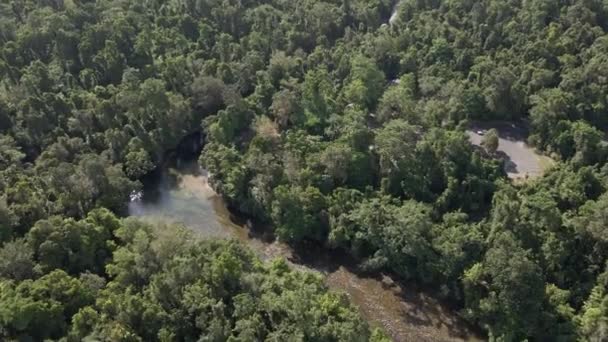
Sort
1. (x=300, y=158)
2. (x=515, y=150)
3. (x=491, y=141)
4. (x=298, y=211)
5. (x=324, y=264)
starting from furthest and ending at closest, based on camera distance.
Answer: (x=515, y=150), (x=491, y=141), (x=300, y=158), (x=324, y=264), (x=298, y=211)

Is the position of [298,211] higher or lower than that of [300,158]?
lower

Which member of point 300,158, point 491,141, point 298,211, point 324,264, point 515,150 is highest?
point 491,141

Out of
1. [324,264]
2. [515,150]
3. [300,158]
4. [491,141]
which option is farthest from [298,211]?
[515,150]

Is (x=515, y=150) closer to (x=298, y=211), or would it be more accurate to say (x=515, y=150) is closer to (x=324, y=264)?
(x=324, y=264)

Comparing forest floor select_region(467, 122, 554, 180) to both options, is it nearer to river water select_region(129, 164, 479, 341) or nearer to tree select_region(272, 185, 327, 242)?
river water select_region(129, 164, 479, 341)

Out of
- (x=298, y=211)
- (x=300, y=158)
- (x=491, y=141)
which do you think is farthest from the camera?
(x=491, y=141)

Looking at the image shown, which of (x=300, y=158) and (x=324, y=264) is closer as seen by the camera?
(x=324, y=264)

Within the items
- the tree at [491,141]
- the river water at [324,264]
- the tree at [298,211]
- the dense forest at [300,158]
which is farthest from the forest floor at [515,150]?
the tree at [298,211]
